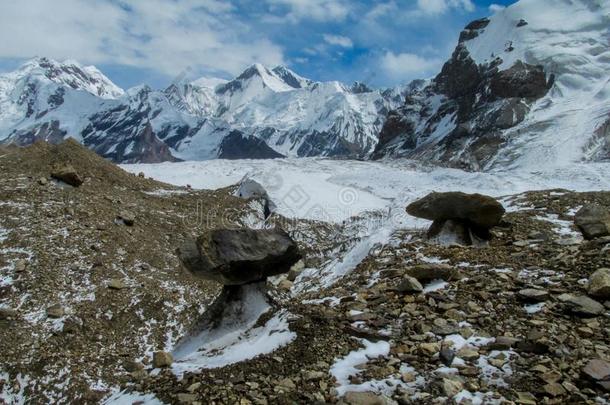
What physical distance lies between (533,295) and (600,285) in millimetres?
1084

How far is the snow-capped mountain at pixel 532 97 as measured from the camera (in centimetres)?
10762

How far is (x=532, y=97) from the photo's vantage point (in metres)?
149

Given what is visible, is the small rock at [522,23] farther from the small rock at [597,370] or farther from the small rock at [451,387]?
the small rock at [451,387]

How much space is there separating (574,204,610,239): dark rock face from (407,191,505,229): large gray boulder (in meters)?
2.18

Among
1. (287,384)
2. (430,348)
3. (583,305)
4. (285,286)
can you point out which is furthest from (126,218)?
(583,305)

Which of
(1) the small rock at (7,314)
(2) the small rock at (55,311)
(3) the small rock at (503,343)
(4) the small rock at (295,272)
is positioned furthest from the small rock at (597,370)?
(1) the small rock at (7,314)

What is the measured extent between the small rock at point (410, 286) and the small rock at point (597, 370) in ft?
12.3

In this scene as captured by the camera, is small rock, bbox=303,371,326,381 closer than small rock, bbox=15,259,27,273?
Yes

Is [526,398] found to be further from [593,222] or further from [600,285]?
[593,222]

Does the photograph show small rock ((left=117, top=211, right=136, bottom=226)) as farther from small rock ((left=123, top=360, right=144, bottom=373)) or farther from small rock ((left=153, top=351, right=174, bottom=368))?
small rock ((left=153, top=351, right=174, bottom=368))

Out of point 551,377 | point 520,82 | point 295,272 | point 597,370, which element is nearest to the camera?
point 597,370

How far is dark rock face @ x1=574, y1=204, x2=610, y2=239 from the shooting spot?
11.2 meters

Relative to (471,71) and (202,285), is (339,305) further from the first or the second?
(471,71)

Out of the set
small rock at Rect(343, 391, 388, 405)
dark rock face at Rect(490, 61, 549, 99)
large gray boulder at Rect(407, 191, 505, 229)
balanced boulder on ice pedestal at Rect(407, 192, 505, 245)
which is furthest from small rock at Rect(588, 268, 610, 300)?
dark rock face at Rect(490, 61, 549, 99)
